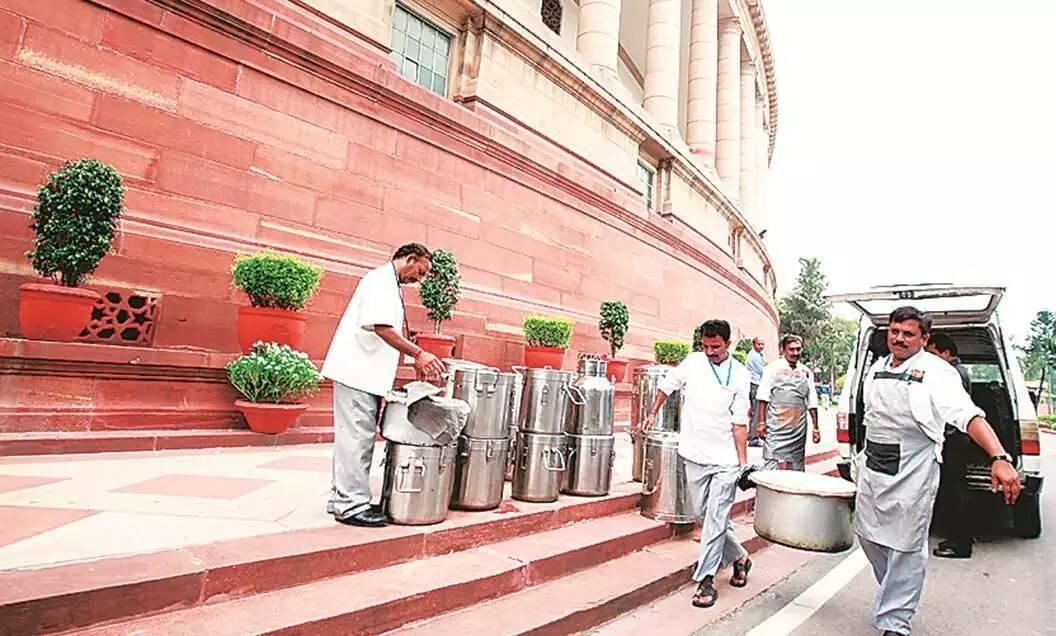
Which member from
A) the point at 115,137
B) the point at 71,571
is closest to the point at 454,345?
the point at 115,137

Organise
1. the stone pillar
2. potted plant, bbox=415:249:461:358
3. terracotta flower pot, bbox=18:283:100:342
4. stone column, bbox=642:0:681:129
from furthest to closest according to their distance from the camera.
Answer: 1. the stone pillar
2. stone column, bbox=642:0:681:129
3. potted plant, bbox=415:249:461:358
4. terracotta flower pot, bbox=18:283:100:342

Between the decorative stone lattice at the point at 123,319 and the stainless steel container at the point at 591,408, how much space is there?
158 inches

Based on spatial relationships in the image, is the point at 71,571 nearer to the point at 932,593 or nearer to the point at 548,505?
the point at 548,505

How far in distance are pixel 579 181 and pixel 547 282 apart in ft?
7.68

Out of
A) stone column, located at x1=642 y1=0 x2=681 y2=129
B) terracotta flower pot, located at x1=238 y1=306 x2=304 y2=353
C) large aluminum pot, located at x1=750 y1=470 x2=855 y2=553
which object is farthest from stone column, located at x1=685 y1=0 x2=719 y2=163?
large aluminum pot, located at x1=750 y1=470 x2=855 y2=553

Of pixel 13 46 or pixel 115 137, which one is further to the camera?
pixel 115 137

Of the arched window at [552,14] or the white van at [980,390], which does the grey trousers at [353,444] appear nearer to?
the white van at [980,390]

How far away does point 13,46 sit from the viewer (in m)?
5.57

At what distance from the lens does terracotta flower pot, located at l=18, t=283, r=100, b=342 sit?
4.59 meters

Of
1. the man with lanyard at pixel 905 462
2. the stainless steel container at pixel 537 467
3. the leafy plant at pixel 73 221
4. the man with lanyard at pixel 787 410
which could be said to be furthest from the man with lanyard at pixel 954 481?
the leafy plant at pixel 73 221

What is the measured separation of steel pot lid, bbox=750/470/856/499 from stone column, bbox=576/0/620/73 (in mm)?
12379

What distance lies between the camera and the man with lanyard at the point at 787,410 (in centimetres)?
641

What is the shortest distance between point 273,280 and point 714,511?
4467 mm

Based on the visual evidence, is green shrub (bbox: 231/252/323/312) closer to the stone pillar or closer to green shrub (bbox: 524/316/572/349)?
green shrub (bbox: 524/316/572/349)
